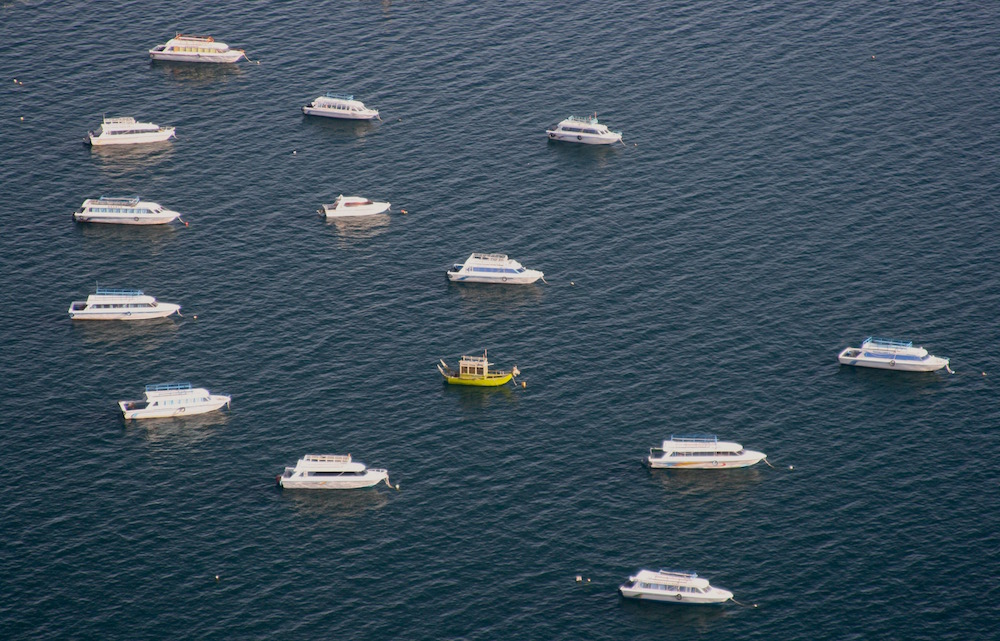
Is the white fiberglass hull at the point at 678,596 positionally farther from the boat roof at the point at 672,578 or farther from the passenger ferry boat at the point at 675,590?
the boat roof at the point at 672,578

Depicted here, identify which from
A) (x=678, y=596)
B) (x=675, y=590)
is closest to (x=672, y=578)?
(x=675, y=590)

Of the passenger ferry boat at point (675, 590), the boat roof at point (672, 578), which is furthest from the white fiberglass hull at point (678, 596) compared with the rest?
the boat roof at point (672, 578)

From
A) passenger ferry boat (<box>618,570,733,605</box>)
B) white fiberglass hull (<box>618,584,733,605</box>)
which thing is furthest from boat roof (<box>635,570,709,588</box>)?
white fiberglass hull (<box>618,584,733,605</box>)

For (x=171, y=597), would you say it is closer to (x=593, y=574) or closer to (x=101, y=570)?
(x=101, y=570)

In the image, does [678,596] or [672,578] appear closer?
[678,596]

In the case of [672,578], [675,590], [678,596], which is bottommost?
[678,596]

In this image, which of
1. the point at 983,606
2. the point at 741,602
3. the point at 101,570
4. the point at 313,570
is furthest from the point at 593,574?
the point at 101,570

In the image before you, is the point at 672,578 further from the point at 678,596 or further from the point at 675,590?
the point at 678,596

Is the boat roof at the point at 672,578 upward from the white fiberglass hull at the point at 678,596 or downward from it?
upward
